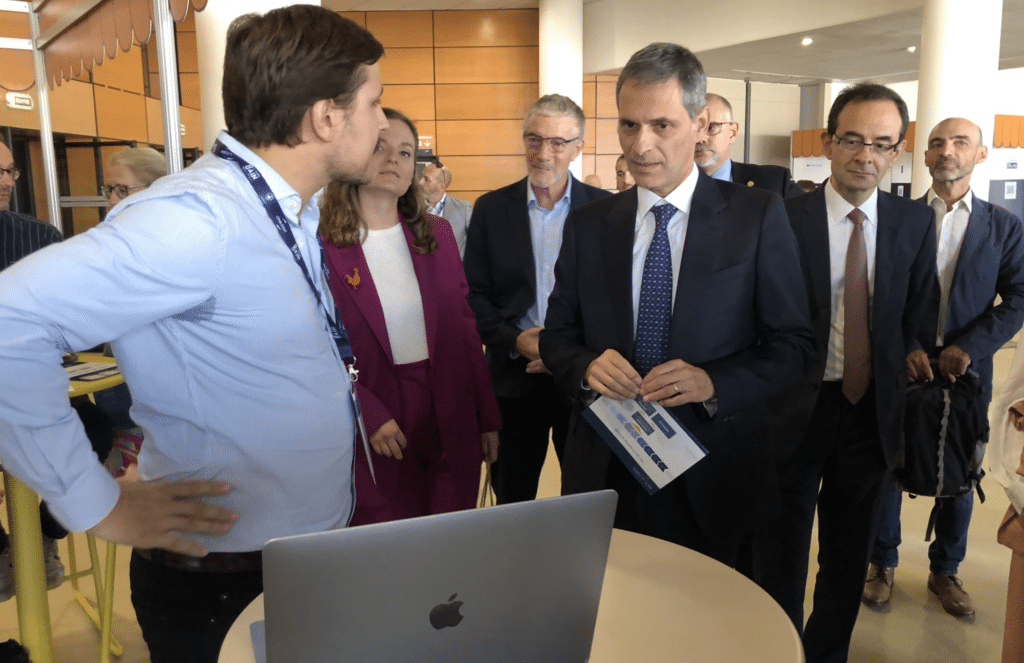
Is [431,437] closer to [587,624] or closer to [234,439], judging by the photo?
[234,439]

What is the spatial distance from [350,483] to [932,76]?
6858mm

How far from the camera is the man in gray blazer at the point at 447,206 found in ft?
17.4

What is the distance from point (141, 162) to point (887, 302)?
3189mm

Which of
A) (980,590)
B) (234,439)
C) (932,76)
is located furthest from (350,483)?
(932,76)

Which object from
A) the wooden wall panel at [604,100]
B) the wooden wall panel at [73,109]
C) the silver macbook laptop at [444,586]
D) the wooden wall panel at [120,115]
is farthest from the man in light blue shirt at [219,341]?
the wooden wall panel at [604,100]

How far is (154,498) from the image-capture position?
3.79 ft

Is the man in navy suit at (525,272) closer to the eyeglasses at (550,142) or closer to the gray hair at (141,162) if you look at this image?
the eyeglasses at (550,142)

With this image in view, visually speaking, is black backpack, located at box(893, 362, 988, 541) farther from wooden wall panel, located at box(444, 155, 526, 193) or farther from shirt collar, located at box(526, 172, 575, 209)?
wooden wall panel, located at box(444, 155, 526, 193)

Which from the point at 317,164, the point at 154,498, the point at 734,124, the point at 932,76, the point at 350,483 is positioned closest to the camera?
the point at 154,498

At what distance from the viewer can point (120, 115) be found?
9422 mm

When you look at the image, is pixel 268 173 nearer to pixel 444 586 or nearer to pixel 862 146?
pixel 444 586

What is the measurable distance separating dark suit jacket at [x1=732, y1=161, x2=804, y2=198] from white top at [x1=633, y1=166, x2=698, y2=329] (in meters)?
1.35

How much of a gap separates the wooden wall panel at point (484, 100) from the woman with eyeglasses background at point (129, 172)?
8.32m

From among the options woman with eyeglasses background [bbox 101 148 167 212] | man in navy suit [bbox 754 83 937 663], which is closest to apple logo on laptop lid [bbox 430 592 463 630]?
man in navy suit [bbox 754 83 937 663]
